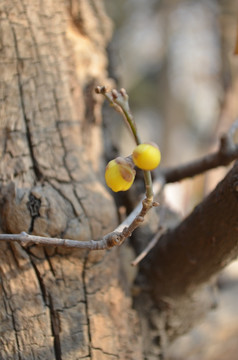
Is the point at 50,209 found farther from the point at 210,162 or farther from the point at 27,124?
the point at 210,162

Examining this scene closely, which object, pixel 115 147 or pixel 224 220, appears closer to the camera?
pixel 224 220

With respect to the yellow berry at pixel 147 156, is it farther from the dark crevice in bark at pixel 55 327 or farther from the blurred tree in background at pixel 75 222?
the dark crevice in bark at pixel 55 327

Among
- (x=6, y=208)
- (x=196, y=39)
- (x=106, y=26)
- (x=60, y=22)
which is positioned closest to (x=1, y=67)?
(x=60, y=22)

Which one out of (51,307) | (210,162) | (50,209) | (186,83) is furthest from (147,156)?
(186,83)

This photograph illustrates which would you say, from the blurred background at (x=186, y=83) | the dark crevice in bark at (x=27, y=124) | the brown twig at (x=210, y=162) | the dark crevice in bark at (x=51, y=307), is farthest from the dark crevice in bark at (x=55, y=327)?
the blurred background at (x=186, y=83)

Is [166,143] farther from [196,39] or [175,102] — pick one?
[196,39]
